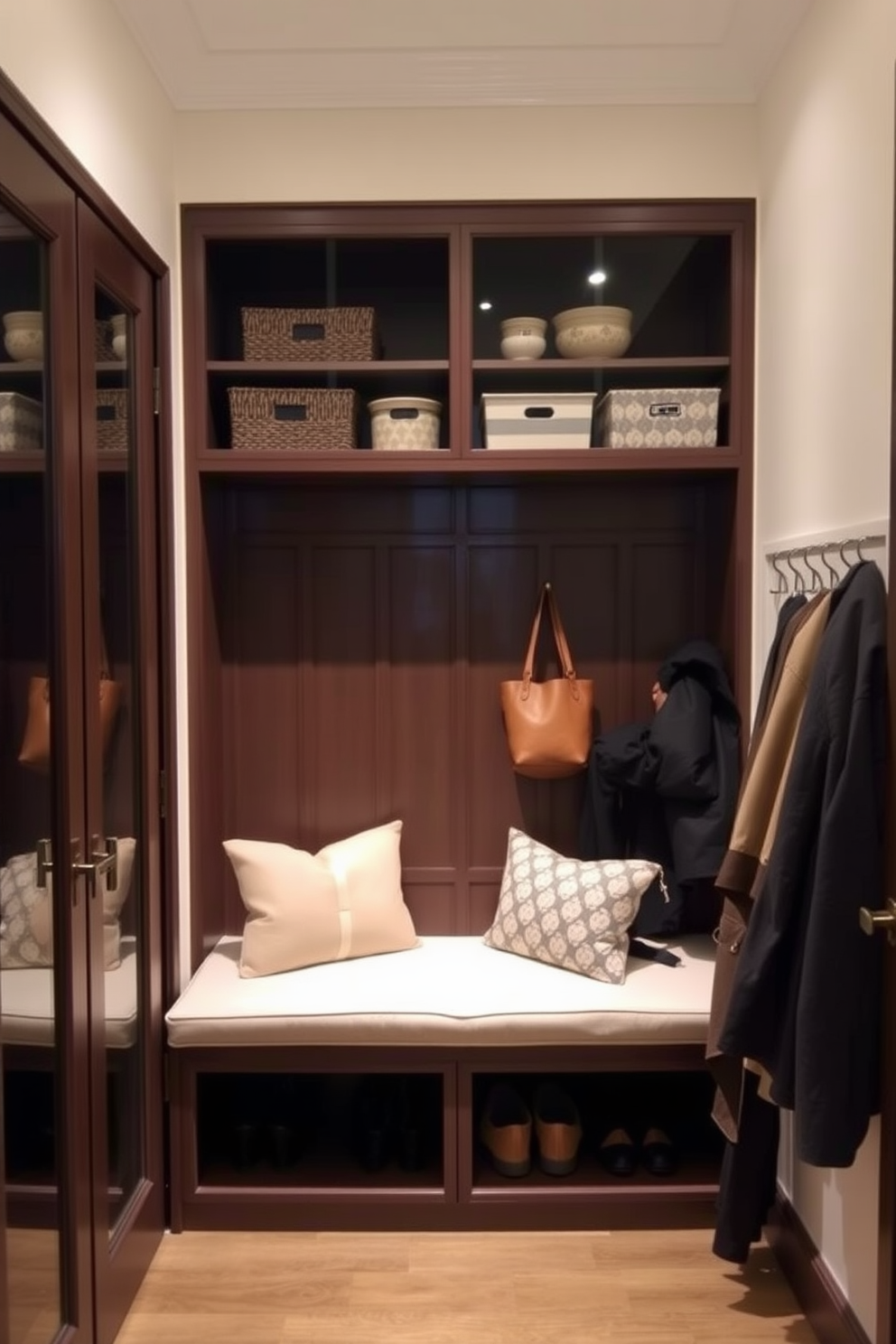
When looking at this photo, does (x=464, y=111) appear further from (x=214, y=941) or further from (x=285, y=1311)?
(x=285, y=1311)

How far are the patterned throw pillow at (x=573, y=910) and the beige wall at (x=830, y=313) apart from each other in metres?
0.58

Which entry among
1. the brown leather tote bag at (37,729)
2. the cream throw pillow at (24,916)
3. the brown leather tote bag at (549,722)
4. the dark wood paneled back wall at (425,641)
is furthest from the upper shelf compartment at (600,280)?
the cream throw pillow at (24,916)

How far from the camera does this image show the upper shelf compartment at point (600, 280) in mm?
2721

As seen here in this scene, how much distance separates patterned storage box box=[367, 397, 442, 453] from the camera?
2.67 metres

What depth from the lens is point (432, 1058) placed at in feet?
8.05

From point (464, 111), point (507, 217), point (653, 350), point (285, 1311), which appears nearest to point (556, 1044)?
point (285, 1311)

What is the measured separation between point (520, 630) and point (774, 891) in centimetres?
129

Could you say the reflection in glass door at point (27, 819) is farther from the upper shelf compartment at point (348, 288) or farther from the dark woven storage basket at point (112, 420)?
the upper shelf compartment at point (348, 288)

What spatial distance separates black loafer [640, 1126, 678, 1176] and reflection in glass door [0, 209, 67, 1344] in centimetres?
140

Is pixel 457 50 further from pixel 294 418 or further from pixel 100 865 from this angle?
pixel 100 865

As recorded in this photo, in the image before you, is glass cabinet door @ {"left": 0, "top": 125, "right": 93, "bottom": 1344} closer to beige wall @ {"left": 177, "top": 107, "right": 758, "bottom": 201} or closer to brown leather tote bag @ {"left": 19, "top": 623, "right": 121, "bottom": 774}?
brown leather tote bag @ {"left": 19, "top": 623, "right": 121, "bottom": 774}

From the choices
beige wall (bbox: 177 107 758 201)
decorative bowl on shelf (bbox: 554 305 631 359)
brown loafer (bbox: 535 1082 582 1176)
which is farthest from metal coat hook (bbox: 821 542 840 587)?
brown loafer (bbox: 535 1082 582 1176)

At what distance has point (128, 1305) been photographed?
221cm

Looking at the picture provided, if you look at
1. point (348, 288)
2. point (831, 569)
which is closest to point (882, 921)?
point (831, 569)
